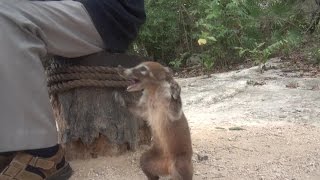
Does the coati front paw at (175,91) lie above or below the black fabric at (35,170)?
above

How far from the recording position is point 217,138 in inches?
144

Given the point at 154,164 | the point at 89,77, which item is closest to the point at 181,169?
the point at 154,164

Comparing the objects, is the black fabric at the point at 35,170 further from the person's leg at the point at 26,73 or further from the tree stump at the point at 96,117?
the tree stump at the point at 96,117

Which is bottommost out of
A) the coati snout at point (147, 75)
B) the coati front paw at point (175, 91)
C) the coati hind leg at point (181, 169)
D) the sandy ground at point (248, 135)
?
the sandy ground at point (248, 135)

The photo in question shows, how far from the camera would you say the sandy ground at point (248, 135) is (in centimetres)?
300

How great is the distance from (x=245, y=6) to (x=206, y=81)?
6.63 ft

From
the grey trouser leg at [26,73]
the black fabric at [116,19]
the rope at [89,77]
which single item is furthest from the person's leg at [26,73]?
the rope at [89,77]

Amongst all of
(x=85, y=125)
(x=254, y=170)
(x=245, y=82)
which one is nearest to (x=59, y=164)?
(x=85, y=125)

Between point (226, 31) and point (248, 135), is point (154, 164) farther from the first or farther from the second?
point (226, 31)

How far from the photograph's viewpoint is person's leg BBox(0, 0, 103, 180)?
2.36m

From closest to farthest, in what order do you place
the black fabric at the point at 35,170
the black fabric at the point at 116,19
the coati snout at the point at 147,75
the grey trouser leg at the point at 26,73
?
the grey trouser leg at the point at 26,73, the black fabric at the point at 35,170, the coati snout at the point at 147,75, the black fabric at the point at 116,19

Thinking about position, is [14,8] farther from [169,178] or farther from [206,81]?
[206,81]

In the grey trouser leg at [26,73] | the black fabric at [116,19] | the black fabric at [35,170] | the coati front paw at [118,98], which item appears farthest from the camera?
the coati front paw at [118,98]

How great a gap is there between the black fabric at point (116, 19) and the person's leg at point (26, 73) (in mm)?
202
